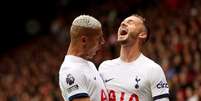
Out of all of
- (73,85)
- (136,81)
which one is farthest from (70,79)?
(136,81)

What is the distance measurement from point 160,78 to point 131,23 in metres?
0.55

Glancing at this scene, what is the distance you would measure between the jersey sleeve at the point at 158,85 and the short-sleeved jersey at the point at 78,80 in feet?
1.32

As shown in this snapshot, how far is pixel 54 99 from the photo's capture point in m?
13.8

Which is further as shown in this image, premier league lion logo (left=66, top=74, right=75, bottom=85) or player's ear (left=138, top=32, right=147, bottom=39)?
player's ear (left=138, top=32, right=147, bottom=39)

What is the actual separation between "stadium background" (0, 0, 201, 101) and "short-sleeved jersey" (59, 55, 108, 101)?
515 centimetres

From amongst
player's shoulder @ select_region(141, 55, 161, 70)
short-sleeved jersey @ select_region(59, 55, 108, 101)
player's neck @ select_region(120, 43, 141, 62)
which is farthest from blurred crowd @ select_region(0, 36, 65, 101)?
short-sleeved jersey @ select_region(59, 55, 108, 101)

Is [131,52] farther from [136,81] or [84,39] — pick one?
[84,39]

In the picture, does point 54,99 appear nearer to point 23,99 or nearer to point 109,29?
point 23,99

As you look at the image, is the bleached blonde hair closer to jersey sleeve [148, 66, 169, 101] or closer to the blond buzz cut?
the blond buzz cut

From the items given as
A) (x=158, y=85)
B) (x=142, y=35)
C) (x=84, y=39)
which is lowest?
(x=158, y=85)

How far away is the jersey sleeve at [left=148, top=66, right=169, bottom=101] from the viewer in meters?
5.78

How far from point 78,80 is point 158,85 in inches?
27.2

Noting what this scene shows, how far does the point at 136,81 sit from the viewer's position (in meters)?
5.95

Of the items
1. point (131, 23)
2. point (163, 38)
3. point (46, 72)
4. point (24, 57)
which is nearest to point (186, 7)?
point (163, 38)
